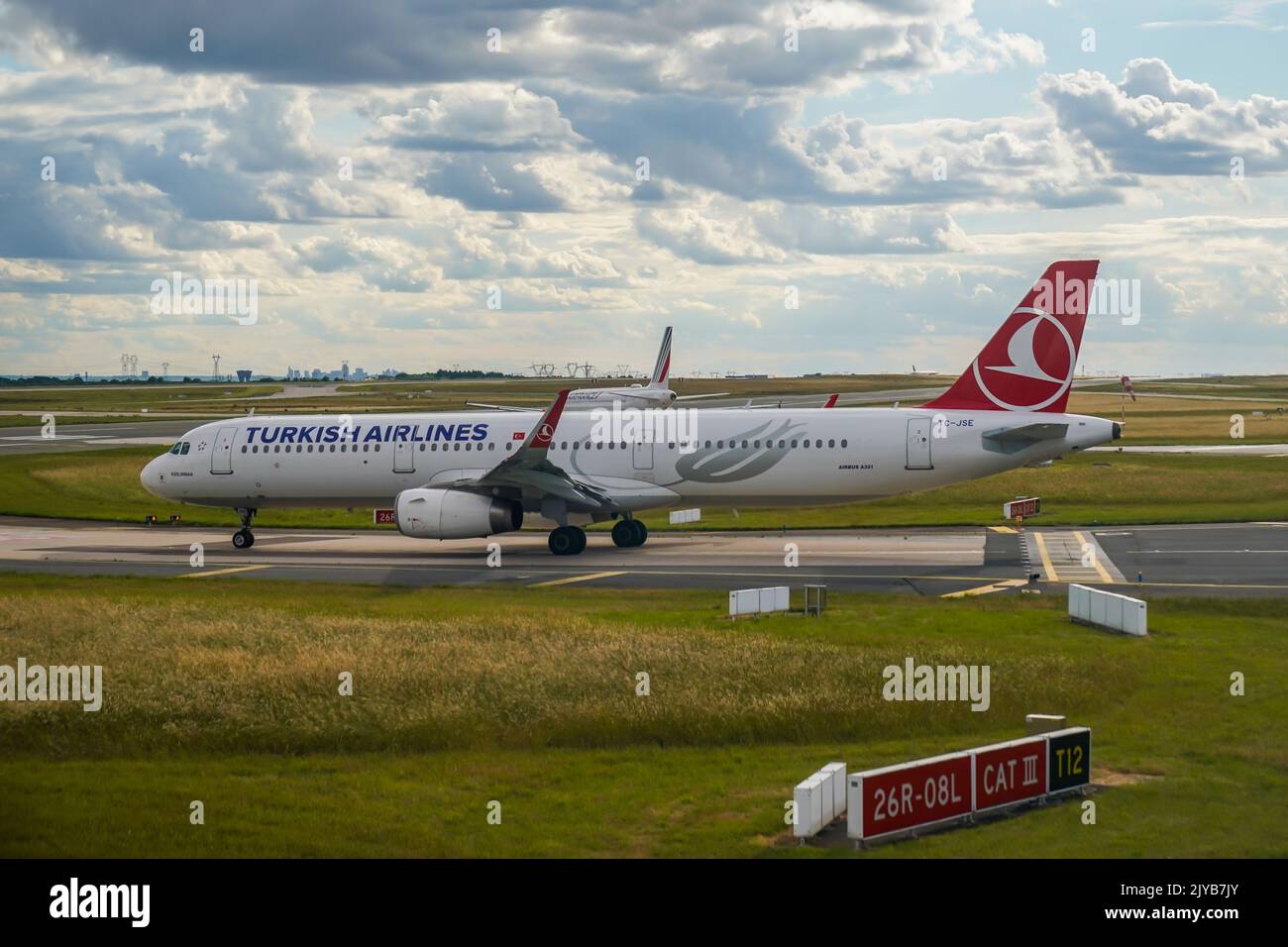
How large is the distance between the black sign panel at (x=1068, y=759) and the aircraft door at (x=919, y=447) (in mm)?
24336

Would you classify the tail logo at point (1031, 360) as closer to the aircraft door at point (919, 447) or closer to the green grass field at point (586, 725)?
the aircraft door at point (919, 447)

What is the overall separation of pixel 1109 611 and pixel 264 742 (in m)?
17.1

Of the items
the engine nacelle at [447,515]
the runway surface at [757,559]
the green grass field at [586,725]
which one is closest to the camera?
the green grass field at [586,725]

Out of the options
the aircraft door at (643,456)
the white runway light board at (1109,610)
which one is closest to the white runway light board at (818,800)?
the white runway light board at (1109,610)

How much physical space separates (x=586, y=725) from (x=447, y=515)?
21.5m

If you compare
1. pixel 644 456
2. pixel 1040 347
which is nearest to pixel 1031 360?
pixel 1040 347

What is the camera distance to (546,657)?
26.0 metres

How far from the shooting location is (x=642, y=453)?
45625 millimetres

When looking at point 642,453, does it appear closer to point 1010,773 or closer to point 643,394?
point 1010,773

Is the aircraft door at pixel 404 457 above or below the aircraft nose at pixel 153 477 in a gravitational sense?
above

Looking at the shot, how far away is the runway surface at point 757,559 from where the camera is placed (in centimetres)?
3681

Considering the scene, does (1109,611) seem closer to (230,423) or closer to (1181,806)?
(1181,806)

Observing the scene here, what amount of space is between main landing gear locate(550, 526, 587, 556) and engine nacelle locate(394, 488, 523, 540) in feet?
7.88

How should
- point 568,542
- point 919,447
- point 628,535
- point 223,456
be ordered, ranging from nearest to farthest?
point 919,447, point 568,542, point 628,535, point 223,456
